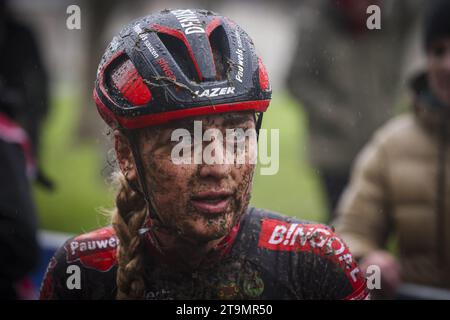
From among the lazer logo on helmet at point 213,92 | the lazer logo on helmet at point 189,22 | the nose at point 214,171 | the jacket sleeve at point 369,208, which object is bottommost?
the jacket sleeve at point 369,208

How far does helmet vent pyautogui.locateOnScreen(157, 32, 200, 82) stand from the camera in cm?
204

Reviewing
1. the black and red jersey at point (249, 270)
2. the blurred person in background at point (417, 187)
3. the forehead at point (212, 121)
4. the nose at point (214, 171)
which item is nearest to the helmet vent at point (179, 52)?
the forehead at point (212, 121)

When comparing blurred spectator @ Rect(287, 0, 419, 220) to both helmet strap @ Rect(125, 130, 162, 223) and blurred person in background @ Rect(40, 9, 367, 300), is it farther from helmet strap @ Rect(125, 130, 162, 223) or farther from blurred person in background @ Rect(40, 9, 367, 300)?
helmet strap @ Rect(125, 130, 162, 223)

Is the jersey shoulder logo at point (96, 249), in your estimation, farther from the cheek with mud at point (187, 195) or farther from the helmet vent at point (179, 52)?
the helmet vent at point (179, 52)

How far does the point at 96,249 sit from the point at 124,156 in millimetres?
309

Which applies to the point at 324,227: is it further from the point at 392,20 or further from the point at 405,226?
the point at 392,20

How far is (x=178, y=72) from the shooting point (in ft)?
6.57

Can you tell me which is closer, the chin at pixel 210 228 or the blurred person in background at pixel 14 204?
the chin at pixel 210 228

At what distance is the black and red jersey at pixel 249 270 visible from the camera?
7.16ft

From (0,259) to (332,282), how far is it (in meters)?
1.51

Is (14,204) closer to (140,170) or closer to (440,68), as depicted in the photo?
(140,170)

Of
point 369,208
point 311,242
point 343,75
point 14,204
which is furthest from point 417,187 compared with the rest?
point 14,204

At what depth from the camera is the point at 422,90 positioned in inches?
152

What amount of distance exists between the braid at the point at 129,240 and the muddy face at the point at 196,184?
140 mm
